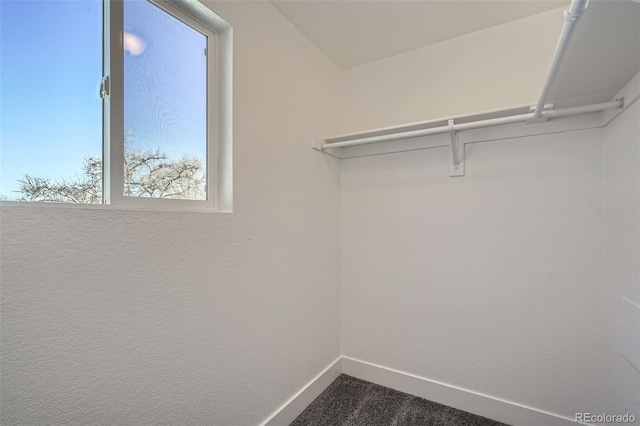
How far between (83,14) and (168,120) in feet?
1.42

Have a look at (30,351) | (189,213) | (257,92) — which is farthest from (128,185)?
(257,92)

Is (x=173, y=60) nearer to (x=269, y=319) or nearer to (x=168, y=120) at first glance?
(x=168, y=120)

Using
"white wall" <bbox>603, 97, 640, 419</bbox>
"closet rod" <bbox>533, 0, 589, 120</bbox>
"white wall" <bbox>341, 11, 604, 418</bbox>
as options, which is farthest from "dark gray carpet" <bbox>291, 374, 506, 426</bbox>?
"closet rod" <bbox>533, 0, 589, 120</bbox>

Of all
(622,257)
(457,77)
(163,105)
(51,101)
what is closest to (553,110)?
(457,77)

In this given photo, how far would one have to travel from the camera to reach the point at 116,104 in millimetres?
1079

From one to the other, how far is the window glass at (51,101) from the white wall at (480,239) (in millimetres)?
1670

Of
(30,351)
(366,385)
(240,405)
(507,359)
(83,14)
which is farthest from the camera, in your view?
(366,385)

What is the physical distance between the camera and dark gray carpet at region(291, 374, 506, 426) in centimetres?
173

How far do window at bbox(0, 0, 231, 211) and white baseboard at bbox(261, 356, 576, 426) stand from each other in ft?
4.44

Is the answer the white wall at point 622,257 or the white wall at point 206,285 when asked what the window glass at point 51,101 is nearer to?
the white wall at point 206,285

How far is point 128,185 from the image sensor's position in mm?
1123

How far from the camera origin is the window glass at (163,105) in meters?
1.14

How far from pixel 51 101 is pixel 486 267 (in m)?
2.27

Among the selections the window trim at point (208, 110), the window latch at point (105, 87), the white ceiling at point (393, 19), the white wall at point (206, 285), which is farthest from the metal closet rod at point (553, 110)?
the window latch at point (105, 87)
